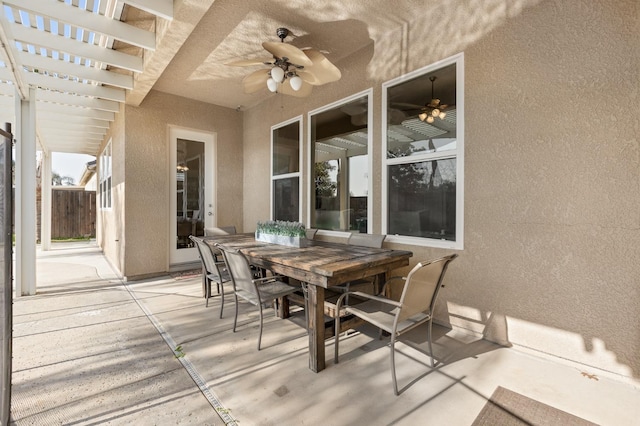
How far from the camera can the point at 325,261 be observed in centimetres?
Result: 234

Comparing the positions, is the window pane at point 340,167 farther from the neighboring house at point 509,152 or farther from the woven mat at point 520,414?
the woven mat at point 520,414

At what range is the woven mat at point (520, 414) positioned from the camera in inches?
65.4

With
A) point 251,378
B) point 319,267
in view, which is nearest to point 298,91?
point 319,267

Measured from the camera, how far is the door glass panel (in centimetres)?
552

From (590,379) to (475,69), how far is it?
264 centimetres

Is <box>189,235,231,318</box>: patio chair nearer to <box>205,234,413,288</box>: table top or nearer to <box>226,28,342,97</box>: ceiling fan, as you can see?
<box>205,234,413,288</box>: table top

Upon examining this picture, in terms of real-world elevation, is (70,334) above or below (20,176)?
below

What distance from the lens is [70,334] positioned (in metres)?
2.80

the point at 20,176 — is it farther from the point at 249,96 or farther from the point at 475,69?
the point at 475,69

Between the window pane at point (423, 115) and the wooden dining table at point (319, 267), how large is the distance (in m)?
1.26

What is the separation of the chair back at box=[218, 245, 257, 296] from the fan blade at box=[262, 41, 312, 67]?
1804mm

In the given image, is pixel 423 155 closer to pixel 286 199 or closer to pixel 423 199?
pixel 423 199

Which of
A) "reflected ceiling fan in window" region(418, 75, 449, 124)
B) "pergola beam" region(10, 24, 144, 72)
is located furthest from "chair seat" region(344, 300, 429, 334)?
"pergola beam" region(10, 24, 144, 72)

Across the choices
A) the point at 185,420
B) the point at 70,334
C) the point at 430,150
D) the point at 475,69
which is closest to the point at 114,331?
the point at 70,334
